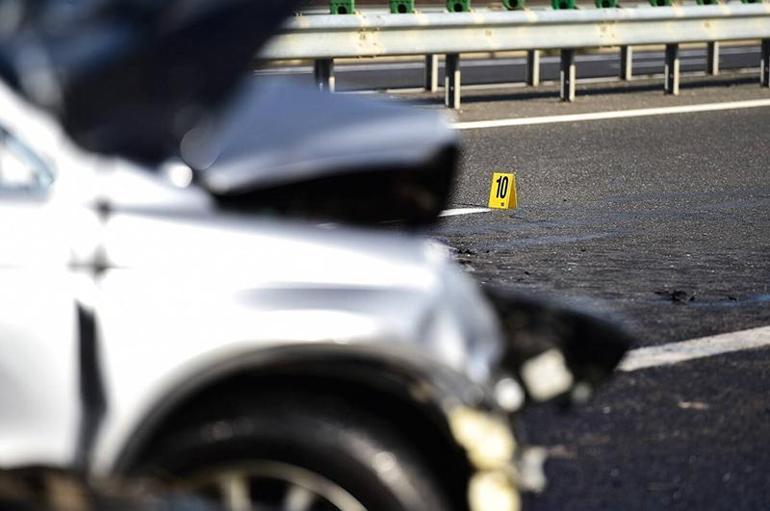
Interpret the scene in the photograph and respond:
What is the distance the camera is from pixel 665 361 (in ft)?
21.6

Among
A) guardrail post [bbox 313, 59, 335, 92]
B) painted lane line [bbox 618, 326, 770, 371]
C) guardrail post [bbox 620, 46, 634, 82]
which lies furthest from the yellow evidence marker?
guardrail post [bbox 620, 46, 634, 82]

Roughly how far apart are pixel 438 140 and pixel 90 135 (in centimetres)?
73

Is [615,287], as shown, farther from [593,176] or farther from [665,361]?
[593,176]

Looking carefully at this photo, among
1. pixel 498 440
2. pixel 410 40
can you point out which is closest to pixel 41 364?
pixel 498 440

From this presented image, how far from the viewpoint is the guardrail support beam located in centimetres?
1683

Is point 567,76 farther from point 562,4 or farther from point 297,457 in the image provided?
point 297,457

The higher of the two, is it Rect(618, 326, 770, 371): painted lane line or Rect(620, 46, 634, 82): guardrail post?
Rect(618, 326, 770, 371): painted lane line

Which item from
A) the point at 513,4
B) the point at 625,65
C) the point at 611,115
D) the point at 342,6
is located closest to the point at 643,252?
the point at 611,115

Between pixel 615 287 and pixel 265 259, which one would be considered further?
pixel 615 287

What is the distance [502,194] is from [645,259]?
1824 mm

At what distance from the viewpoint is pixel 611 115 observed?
1520 centimetres

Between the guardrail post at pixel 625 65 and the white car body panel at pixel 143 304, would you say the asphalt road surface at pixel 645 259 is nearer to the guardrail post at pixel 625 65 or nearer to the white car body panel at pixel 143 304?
the white car body panel at pixel 143 304

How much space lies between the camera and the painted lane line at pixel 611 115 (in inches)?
563

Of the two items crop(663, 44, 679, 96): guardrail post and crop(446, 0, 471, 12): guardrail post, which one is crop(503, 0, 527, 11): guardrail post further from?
crop(663, 44, 679, 96): guardrail post
